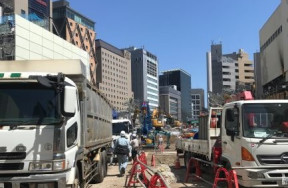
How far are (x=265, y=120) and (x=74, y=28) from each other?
142472mm

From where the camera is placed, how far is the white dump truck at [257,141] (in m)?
9.23

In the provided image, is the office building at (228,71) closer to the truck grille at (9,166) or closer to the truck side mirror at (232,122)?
the truck side mirror at (232,122)

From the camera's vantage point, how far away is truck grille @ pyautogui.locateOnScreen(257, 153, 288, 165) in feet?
30.4

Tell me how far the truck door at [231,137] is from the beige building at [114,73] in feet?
513

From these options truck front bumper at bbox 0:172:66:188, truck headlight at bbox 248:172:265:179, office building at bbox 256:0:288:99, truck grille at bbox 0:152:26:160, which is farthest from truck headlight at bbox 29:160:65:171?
office building at bbox 256:0:288:99

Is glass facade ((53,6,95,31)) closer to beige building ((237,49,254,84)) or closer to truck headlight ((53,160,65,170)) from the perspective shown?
beige building ((237,49,254,84))

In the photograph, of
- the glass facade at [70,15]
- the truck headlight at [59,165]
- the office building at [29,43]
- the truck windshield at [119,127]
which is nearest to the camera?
the truck headlight at [59,165]

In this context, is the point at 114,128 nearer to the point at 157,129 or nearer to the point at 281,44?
the point at 157,129

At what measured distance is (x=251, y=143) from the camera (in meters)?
9.41

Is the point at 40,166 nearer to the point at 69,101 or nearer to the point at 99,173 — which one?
the point at 69,101

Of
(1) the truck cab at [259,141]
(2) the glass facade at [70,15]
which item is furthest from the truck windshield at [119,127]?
(2) the glass facade at [70,15]

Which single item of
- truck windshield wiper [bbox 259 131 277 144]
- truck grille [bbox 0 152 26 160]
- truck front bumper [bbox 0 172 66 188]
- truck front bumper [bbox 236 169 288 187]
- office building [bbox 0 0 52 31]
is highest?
office building [bbox 0 0 52 31]

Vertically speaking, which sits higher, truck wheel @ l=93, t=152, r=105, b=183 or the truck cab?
the truck cab

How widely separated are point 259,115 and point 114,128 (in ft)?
57.9
